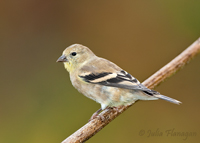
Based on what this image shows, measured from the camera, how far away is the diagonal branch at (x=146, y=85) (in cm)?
280

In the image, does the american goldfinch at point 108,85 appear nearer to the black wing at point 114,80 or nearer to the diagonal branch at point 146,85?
the black wing at point 114,80

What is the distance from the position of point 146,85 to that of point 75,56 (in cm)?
97

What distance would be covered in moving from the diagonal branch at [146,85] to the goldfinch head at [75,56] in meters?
0.72

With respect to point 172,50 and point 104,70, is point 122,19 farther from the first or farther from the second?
point 104,70

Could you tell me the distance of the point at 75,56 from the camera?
3.82m

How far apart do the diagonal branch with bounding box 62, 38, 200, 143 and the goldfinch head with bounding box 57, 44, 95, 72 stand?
0.72 m

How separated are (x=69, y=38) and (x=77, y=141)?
297 cm

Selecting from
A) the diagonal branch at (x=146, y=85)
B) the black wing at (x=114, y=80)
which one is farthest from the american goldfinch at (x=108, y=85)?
the diagonal branch at (x=146, y=85)

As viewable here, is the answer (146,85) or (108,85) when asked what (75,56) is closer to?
(108,85)

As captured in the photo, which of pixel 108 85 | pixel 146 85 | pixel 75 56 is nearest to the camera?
pixel 108 85

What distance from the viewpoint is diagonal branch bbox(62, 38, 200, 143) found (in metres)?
2.80

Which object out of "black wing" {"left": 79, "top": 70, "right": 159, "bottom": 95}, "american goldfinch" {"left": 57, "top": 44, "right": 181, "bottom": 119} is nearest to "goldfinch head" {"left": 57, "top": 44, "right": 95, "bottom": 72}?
"american goldfinch" {"left": 57, "top": 44, "right": 181, "bottom": 119}

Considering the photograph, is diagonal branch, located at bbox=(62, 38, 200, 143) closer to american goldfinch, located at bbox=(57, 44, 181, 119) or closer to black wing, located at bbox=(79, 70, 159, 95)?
american goldfinch, located at bbox=(57, 44, 181, 119)

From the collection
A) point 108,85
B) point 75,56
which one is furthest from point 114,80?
point 75,56
